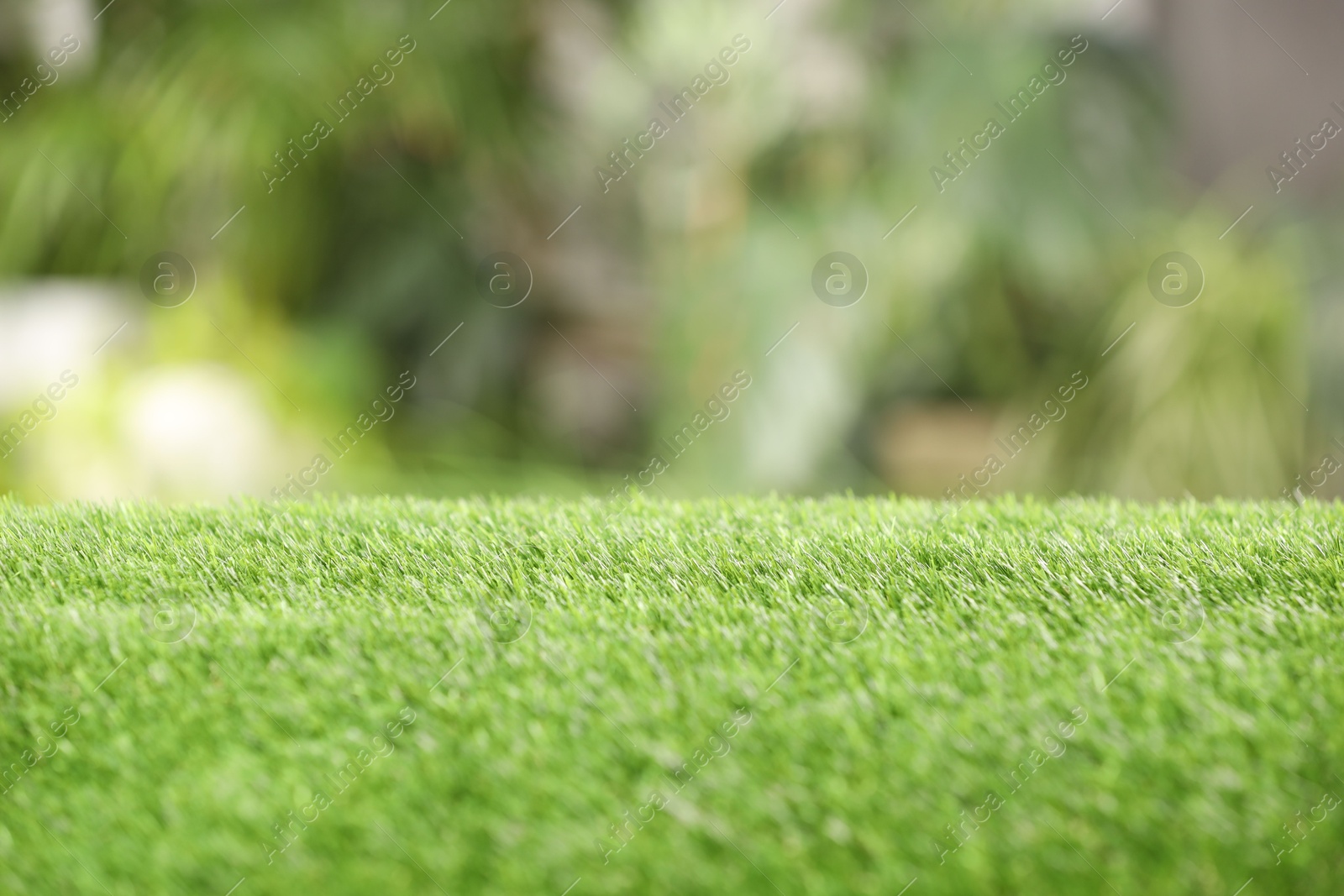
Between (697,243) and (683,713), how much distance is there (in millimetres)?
1910

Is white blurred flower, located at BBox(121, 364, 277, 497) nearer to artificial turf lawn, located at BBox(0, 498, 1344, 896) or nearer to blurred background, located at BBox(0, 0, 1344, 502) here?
blurred background, located at BBox(0, 0, 1344, 502)


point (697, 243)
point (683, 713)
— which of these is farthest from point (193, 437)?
point (683, 713)

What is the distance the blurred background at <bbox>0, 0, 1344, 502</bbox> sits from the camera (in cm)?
222

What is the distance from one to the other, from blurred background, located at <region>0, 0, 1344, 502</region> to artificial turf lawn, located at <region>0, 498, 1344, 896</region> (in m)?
1.32

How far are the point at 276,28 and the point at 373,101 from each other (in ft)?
0.87

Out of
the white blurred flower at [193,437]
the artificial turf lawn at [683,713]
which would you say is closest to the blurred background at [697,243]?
the white blurred flower at [193,437]

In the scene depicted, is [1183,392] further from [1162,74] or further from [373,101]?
[373,101]

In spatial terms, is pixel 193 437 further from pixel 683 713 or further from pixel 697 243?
pixel 683 713

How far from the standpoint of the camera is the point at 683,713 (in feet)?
2.26

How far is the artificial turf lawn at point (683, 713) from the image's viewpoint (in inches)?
23.3

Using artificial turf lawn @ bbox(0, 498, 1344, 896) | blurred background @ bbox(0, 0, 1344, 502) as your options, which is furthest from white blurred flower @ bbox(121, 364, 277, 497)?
artificial turf lawn @ bbox(0, 498, 1344, 896)

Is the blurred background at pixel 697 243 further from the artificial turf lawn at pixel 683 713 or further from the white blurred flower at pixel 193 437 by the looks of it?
the artificial turf lawn at pixel 683 713

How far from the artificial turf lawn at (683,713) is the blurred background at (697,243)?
132cm

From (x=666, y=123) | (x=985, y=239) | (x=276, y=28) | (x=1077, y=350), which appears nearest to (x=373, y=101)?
(x=276, y=28)
